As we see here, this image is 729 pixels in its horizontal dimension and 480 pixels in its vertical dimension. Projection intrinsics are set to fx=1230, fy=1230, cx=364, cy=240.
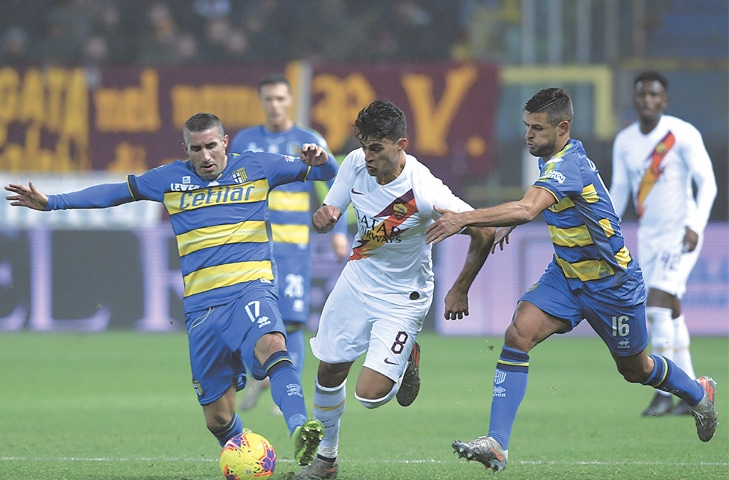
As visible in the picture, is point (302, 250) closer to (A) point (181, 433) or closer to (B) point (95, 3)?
(A) point (181, 433)

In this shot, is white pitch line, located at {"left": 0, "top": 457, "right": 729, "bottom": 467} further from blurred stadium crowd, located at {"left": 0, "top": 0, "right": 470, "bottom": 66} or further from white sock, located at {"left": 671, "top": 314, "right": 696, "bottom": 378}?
blurred stadium crowd, located at {"left": 0, "top": 0, "right": 470, "bottom": 66}

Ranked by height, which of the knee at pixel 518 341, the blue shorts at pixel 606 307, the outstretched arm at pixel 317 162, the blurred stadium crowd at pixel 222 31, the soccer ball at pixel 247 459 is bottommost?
the soccer ball at pixel 247 459

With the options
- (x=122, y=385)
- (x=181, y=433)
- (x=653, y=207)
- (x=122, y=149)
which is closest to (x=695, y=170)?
(x=653, y=207)

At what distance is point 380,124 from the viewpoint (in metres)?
6.10

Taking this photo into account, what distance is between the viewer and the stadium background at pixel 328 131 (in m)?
14.7

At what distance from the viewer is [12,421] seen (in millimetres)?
8648

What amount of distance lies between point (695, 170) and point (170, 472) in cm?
466

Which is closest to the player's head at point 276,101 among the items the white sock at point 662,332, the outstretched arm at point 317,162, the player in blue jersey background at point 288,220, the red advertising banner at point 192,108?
the player in blue jersey background at point 288,220

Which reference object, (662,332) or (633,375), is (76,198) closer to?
(633,375)

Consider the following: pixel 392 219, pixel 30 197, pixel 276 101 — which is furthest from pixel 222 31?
pixel 392 219

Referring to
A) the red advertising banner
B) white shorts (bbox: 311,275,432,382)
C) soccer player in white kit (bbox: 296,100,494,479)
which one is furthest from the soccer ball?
the red advertising banner

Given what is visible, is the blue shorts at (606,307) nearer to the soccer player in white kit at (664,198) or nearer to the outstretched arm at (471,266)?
the outstretched arm at (471,266)

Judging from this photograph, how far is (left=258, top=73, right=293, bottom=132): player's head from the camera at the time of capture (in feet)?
30.1

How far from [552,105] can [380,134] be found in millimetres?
872
